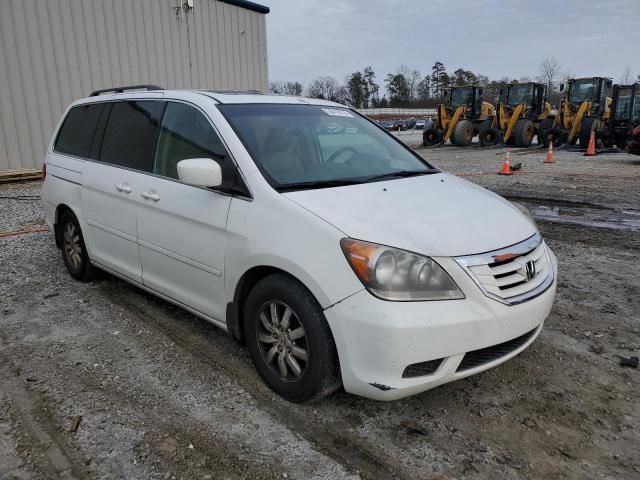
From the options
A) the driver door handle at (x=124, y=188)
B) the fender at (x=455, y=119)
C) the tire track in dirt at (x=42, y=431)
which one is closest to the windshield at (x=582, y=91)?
the fender at (x=455, y=119)

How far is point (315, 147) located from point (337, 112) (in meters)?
0.68

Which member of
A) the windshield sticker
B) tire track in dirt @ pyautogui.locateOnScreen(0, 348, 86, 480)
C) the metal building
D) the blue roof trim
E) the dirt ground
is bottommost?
the dirt ground

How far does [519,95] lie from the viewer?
23.5 metres

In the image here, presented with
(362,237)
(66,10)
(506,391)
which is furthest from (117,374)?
(66,10)

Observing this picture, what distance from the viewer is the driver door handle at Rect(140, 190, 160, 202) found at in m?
3.56

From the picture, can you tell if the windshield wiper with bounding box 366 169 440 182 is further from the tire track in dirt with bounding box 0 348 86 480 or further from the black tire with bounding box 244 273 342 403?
the tire track in dirt with bounding box 0 348 86 480

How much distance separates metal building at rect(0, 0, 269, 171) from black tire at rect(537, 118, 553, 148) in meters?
13.5

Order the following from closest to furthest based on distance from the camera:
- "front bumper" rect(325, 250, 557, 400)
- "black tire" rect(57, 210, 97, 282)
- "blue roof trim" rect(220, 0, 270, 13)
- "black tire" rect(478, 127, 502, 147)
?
1. "front bumper" rect(325, 250, 557, 400)
2. "black tire" rect(57, 210, 97, 282)
3. "blue roof trim" rect(220, 0, 270, 13)
4. "black tire" rect(478, 127, 502, 147)

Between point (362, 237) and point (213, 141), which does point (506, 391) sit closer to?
point (362, 237)

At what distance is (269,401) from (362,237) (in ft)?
3.64

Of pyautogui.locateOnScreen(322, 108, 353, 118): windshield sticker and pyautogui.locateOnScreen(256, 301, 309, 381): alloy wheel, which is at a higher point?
pyautogui.locateOnScreen(322, 108, 353, 118): windshield sticker

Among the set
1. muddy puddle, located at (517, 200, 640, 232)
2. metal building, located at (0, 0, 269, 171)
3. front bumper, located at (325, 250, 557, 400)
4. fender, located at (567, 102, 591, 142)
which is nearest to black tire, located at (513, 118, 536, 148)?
fender, located at (567, 102, 591, 142)

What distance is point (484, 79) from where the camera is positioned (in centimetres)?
9500

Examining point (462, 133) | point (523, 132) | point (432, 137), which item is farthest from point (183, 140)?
point (432, 137)
